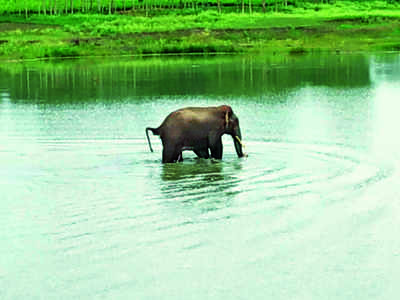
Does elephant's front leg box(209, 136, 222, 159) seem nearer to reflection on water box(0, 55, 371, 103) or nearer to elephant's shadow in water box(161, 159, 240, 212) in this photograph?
elephant's shadow in water box(161, 159, 240, 212)

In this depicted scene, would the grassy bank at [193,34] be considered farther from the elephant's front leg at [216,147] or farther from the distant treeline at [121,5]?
the elephant's front leg at [216,147]

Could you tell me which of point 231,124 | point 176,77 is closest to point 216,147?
point 231,124

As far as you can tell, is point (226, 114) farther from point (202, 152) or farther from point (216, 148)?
point (202, 152)

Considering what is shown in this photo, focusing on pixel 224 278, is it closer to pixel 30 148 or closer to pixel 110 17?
pixel 30 148

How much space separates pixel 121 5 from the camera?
112750 mm

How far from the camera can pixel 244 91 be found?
30875mm

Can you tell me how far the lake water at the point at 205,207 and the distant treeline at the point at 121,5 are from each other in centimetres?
7947

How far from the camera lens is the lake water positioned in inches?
373

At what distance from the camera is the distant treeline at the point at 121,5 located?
104562mm

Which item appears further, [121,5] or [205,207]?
[121,5]

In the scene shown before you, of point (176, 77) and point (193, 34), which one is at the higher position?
point (193, 34)

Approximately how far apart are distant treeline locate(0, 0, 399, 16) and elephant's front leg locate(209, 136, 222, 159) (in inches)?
3388

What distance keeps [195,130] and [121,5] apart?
3870 inches

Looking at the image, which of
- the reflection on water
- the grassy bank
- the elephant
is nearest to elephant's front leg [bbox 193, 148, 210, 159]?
the elephant
